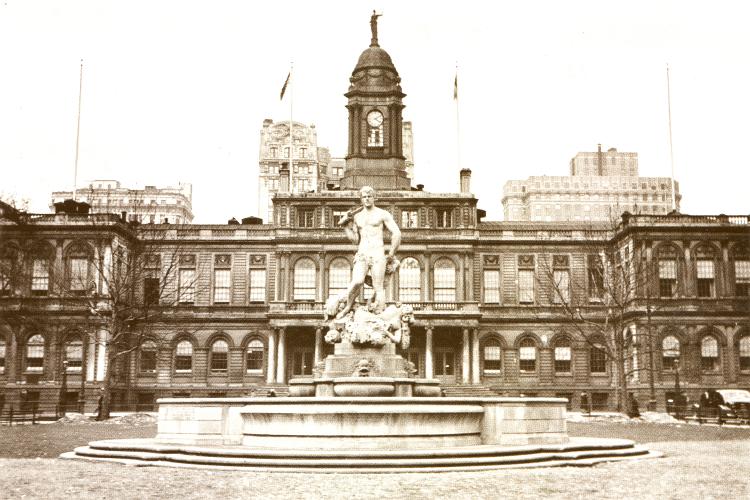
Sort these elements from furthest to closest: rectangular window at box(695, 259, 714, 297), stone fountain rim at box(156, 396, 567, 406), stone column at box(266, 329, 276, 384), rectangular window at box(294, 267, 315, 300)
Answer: rectangular window at box(294, 267, 315, 300)
stone column at box(266, 329, 276, 384)
rectangular window at box(695, 259, 714, 297)
stone fountain rim at box(156, 396, 567, 406)

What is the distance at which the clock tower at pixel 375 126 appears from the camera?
64500mm

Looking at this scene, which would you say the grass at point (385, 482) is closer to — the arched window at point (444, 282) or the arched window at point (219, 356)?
the arched window at point (444, 282)

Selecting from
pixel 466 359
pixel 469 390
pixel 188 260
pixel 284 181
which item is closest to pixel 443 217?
pixel 466 359

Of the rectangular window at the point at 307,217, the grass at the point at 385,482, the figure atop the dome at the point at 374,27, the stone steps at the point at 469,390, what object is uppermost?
the figure atop the dome at the point at 374,27

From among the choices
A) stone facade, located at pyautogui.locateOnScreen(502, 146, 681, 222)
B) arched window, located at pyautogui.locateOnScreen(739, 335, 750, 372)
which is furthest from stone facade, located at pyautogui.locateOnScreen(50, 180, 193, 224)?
arched window, located at pyautogui.locateOnScreen(739, 335, 750, 372)

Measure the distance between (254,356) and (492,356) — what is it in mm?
14577

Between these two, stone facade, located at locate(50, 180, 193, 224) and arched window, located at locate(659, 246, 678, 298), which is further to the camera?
stone facade, located at locate(50, 180, 193, 224)

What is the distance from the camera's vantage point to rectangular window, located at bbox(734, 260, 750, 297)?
193 feet

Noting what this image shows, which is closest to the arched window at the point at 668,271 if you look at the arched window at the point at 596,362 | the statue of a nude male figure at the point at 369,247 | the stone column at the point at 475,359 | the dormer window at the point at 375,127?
the arched window at the point at 596,362

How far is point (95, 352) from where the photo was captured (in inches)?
2264

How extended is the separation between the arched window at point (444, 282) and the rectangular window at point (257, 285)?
10682 millimetres

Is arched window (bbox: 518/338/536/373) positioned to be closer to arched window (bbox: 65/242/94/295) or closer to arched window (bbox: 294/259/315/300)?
arched window (bbox: 294/259/315/300)

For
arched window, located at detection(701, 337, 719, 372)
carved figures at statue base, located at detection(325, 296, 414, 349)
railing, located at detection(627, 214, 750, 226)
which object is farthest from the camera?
railing, located at detection(627, 214, 750, 226)

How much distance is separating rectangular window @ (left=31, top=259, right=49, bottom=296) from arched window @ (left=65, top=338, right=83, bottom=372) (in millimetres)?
3640
